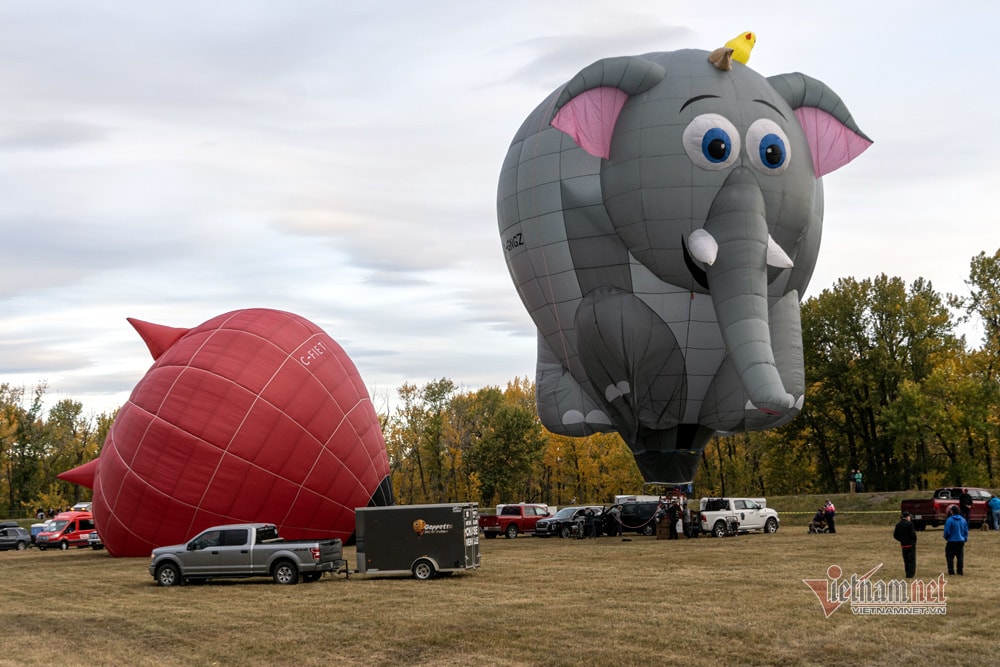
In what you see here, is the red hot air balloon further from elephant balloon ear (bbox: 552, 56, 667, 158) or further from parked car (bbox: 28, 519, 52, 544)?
parked car (bbox: 28, 519, 52, 544)

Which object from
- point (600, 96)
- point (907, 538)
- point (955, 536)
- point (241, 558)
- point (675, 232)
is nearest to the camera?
point (907, 538)

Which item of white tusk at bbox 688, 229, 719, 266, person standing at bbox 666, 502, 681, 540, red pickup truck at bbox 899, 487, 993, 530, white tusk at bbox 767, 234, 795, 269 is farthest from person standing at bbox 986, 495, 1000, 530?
white tusk at bbox 688, 229, 719, 266

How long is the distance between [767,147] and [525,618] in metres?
15.8

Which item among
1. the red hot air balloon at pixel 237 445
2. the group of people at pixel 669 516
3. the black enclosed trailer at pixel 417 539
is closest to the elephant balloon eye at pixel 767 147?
the group of people at pixel 669 516

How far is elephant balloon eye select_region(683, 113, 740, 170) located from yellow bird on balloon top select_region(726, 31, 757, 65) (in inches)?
131

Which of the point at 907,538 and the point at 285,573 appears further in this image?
the point at 285,573

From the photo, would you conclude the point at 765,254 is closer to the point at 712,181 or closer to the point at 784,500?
the point at 712,181

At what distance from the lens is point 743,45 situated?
93.8 feet

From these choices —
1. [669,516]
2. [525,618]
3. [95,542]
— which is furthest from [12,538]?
[525,618]

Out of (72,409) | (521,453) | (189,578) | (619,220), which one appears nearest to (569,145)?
(619,220)

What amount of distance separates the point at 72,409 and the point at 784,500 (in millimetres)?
71104

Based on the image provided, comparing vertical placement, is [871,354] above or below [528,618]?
above

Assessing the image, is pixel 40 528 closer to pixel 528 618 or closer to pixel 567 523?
pixel 567 523

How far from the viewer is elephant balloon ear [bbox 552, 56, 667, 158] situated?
1032 inches
